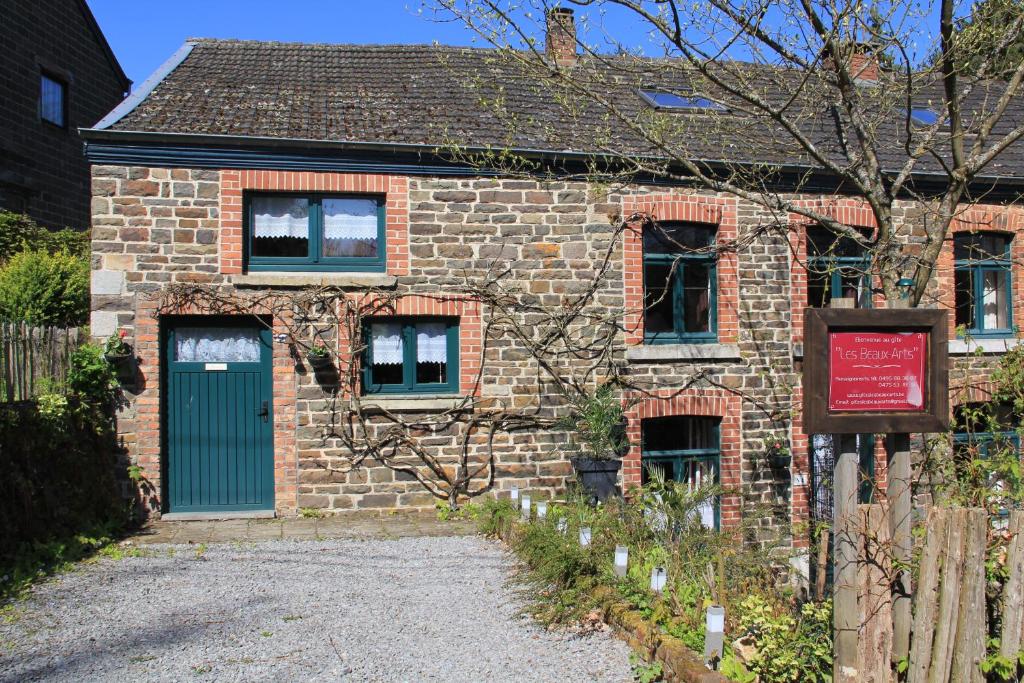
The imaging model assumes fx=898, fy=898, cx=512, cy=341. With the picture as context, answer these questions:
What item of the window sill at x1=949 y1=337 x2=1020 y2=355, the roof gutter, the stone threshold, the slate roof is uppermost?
the slate roof

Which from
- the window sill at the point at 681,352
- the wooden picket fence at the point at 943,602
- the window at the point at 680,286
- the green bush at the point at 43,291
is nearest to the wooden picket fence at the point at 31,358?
the green bush at the point at 43,291

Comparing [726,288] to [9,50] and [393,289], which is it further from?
[9,50]

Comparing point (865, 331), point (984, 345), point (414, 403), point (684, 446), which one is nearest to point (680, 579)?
point (865, 331)

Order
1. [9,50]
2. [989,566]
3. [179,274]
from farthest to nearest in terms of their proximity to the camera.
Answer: [9,50] → [179,274] → [989,566]

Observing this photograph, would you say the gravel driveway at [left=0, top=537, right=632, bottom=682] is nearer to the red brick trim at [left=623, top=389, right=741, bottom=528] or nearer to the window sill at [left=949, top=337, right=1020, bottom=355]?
the red brick trim at [left=623, top=389, right=741, bottom=528]

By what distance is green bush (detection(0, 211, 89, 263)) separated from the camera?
13469 mm

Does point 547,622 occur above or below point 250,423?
below

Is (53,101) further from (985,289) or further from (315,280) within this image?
(985,289)

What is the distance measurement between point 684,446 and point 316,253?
5.52 meters

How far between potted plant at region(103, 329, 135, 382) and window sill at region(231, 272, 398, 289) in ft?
4.52

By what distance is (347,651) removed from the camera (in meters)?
5.90

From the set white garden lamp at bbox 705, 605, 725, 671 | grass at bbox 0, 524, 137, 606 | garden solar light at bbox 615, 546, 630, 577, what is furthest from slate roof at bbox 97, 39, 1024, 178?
white garden lamp at bbox 705, 605, 725, 671

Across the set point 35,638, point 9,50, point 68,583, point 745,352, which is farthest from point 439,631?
point 9,50

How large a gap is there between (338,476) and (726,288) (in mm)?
5658
